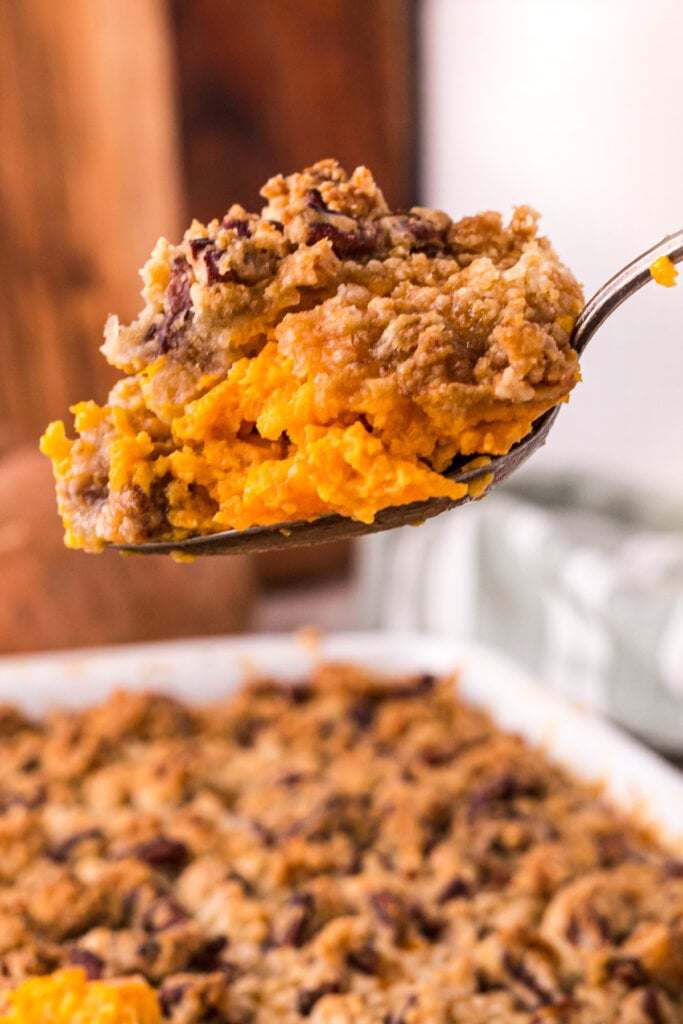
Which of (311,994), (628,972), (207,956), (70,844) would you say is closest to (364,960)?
(311,994)

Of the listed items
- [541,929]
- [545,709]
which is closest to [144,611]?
[545,709]

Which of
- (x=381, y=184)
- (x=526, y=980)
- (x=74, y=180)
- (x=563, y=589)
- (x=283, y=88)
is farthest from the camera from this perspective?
(x=381, y=184)

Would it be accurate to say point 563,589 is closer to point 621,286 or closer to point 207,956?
point 207,956

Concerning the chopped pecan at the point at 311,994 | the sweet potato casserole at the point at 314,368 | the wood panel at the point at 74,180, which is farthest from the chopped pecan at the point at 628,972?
the wood panel at the point at 74,180

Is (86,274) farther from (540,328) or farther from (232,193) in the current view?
(540,328)

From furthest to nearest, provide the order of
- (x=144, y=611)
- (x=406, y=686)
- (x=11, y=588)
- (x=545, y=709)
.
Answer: (x=144, y=611) → (x=11, y=588) → (x=406, y=686) → (x=545, y=709)

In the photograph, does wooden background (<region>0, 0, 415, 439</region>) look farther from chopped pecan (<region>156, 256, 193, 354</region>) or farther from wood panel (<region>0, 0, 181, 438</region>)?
chopped pecan (<region>156, 256, 193, 354</region>)

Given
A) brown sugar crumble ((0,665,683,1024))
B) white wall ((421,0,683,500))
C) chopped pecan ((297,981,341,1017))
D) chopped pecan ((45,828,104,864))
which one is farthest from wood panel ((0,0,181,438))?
chopped pecan ((297,981,341,1017))
